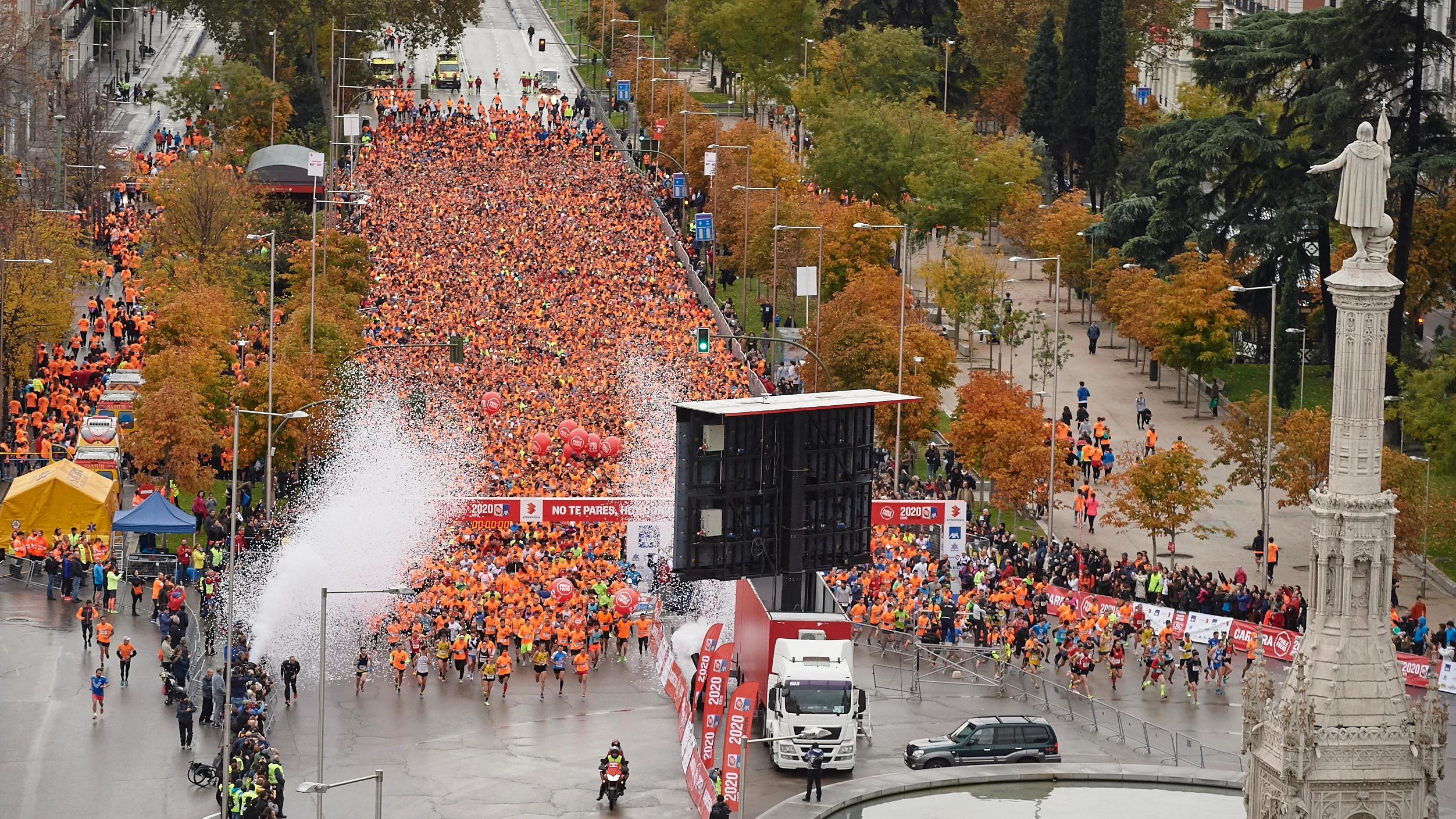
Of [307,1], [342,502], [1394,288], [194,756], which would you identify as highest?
[307,1]

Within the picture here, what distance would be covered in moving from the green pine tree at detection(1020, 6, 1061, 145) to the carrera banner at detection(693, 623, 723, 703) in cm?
6986

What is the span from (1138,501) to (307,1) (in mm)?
74936

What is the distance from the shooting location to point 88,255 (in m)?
96.6

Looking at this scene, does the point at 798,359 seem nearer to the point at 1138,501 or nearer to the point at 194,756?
the point at 1138,501

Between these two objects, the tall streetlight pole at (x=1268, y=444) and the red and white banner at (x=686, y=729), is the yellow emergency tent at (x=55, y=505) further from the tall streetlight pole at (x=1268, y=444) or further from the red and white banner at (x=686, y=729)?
the tall streetlight pole at (x=1268, y=444)

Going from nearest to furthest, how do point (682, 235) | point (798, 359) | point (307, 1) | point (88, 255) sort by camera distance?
point (798, 359) → point (88, 255) → point (682, 235) → point (307, 1)

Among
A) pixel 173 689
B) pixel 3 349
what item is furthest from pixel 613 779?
pixel 3 349

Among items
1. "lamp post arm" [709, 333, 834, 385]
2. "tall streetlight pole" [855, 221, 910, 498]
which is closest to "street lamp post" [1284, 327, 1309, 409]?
"tall streetlight pole" [855, 221, 910, 498]

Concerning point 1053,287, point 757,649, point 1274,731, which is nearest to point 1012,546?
point 757,649

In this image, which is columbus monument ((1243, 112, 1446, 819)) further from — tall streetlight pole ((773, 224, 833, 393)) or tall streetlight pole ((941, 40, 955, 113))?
tall streetlight pole ((941, 40, 955, 113))

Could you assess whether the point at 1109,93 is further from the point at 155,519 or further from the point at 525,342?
the point at 155,519

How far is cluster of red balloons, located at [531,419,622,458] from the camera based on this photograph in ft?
237

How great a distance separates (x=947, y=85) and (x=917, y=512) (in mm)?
64772

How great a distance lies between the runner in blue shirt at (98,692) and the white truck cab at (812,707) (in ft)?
47.0
